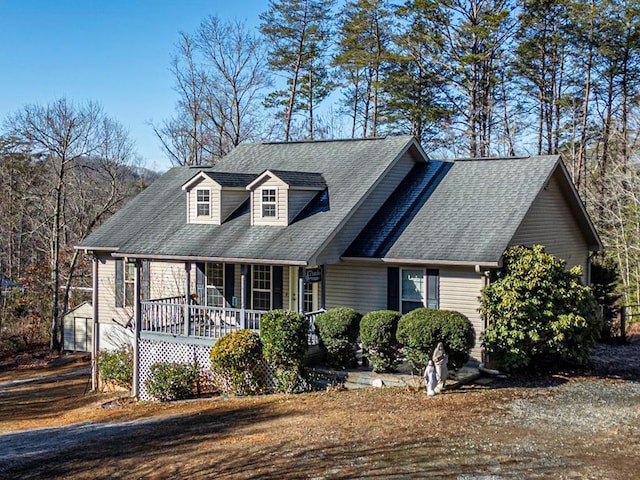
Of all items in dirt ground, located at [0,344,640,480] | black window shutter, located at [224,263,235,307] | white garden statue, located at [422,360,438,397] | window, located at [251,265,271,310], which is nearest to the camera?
dirt ground, located at [0,344,640,480]

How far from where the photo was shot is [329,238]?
18.3m

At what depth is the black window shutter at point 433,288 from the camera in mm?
17845

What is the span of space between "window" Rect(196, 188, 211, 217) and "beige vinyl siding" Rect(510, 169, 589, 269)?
9635mm

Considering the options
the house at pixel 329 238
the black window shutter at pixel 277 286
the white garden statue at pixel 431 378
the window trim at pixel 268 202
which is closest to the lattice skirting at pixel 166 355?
the house at pixel 329 238

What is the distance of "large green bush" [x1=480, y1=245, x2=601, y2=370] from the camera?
52.4 feet

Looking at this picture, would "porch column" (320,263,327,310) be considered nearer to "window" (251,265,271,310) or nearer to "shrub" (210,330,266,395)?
"shrub" (210,330,266,395)

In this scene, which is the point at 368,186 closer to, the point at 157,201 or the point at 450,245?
the point at 450,245

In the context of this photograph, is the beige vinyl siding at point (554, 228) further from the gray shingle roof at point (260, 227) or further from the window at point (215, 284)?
the window at point (215, 284)

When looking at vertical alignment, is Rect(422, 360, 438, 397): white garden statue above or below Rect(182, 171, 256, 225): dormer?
below

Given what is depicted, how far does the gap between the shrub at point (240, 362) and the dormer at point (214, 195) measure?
5.25 m

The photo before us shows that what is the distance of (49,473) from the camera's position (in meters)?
11.7

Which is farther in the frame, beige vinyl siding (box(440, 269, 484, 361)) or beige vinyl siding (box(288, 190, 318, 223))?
beige vinyl siding (box(288, 190, 318, 223))

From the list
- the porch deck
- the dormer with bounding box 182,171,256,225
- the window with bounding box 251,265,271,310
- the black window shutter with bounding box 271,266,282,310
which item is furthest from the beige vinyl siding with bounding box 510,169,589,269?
the dormer with bounding box 182,171,256,225

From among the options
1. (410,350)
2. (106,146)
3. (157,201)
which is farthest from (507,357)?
(106,146)
